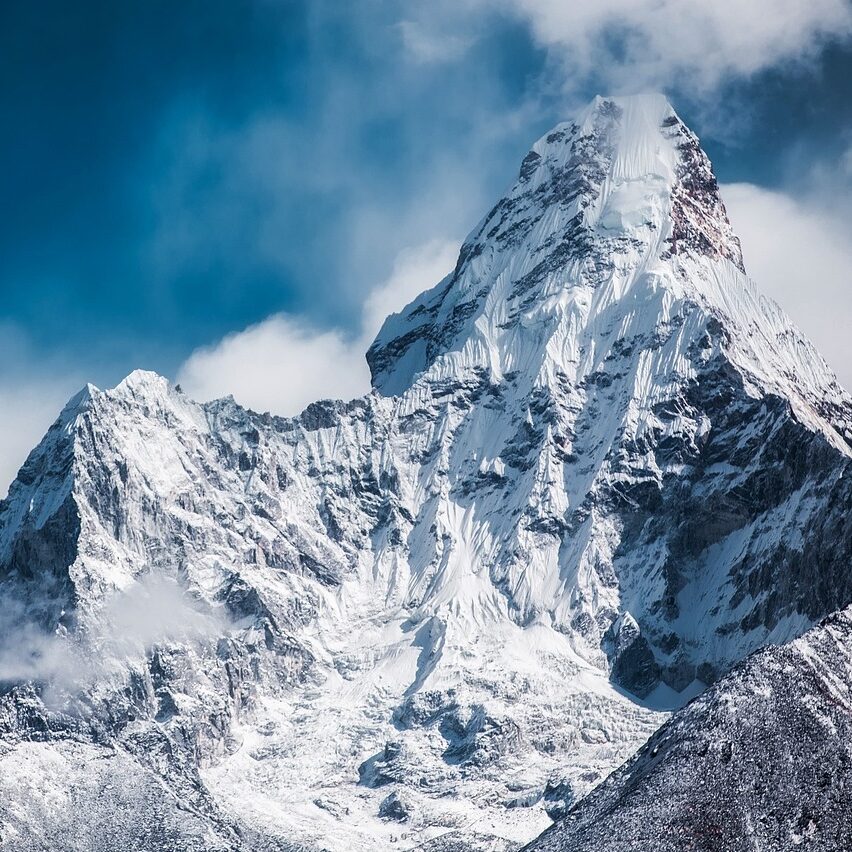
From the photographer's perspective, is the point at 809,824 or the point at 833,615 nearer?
the point at 809,824

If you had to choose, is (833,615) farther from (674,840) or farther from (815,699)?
(674,840)

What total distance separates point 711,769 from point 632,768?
7.75 m

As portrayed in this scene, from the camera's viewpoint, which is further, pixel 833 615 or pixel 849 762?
pixel 833 615

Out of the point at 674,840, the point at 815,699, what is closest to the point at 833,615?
the point at 815,699

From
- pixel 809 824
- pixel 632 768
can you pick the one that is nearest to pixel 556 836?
pixel 632 768

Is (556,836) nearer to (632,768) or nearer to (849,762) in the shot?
(632,768)

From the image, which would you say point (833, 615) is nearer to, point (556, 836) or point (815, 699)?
point (815, 699)

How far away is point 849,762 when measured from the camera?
14600 centimetres

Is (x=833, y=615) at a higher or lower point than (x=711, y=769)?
higher

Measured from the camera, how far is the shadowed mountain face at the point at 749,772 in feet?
474

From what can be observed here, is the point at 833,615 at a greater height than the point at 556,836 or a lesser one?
greater

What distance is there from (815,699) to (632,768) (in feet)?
43.4

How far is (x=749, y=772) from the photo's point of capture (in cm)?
14712

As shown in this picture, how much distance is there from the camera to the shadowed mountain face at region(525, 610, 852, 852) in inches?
5684
